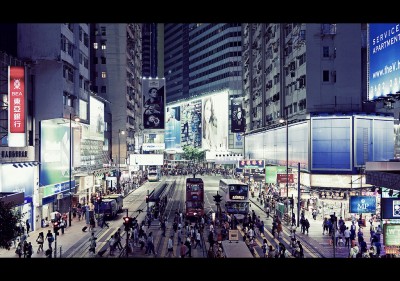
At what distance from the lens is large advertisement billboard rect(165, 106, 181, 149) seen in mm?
178625

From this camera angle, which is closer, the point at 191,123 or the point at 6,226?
the point at 6,226

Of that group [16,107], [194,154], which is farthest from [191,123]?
[16,107]

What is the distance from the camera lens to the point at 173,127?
186 meters

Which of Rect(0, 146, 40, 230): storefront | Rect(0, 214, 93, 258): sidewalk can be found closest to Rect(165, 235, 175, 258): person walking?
Rect(0, 214, 93, 258): sidewalk

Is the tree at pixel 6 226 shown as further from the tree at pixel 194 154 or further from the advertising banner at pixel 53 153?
the tree at pixel 194 154

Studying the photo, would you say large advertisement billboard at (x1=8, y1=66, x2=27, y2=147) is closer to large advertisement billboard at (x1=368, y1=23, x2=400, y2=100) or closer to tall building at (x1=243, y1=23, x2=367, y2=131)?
large advertisement billboard at (x1=368, y1=23, x2=400, y2=100)

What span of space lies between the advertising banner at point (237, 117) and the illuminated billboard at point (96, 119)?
110 feet

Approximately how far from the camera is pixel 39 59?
49719 millimetres

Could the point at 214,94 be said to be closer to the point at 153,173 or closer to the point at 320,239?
the point at 153,173

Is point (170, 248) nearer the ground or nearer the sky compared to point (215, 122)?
nearer the ground

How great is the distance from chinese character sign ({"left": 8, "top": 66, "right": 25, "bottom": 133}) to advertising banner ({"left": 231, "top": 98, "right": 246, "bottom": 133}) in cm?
7110

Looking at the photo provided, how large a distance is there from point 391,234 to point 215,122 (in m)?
119
